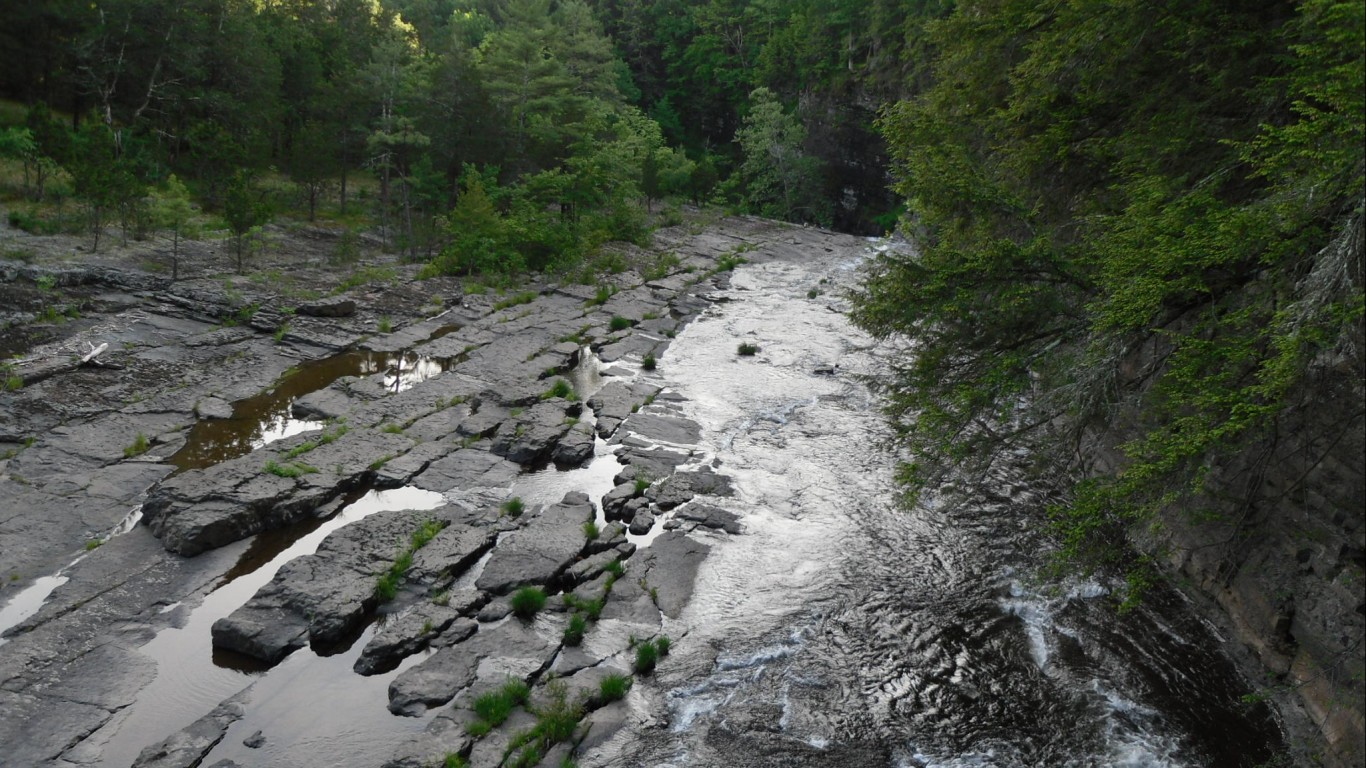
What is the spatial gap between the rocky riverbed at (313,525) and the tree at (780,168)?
29.2m

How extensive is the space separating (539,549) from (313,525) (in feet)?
11.8

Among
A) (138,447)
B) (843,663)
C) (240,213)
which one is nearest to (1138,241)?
(843,663)

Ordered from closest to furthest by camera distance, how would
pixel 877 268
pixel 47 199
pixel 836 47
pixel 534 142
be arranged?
pixel 877 268 < pixel 47 199 < pixel 534 142 < pixel 836 47

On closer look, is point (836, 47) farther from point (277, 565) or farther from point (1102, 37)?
point (277, 565)

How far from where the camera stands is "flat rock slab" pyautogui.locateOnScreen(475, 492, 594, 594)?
1118 centimetres

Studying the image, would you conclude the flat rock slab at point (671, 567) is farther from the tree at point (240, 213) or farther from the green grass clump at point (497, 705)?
the tree at point (240, 213)

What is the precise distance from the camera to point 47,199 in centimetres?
2722

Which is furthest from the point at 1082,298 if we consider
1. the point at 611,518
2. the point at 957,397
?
the point at 611,518

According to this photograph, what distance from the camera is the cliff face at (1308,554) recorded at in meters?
8.08

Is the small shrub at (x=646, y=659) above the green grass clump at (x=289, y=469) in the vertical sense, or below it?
below

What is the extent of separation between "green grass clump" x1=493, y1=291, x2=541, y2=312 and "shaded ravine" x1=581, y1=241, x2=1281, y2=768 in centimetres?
1222

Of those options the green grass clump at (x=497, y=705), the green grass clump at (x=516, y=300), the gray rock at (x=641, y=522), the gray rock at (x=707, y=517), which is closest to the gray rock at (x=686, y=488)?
the gray rock at (x=707, y=517)

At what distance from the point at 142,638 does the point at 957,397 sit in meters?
10.7

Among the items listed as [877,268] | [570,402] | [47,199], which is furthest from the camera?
[47,199]
